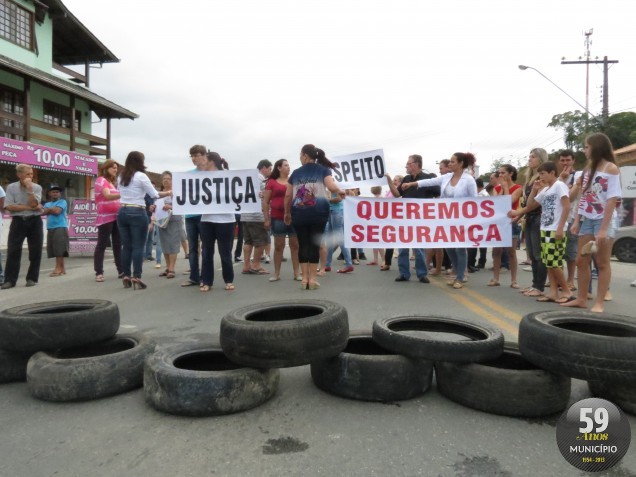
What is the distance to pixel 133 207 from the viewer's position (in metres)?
6.90

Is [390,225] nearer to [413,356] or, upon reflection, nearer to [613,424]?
[413,356]

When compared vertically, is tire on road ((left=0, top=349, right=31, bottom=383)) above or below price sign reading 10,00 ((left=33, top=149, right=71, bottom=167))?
below

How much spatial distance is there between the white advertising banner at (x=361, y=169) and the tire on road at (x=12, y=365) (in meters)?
5.63

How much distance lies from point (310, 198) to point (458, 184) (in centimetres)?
249

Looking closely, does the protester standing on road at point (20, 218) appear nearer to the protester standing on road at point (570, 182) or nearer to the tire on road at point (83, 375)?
the tire on road at point (83, 375)

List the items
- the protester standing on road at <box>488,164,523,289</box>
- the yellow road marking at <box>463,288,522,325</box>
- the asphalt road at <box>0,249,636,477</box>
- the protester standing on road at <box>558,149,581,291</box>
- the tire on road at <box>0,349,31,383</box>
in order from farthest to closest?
the protester standing on road at <box>488,164,523,289</box>, the protester standing on road at <box>558,149,581,291</box>, the yellow road marking at <box>463,288,522,325</box>, the tire on road at <box>0,349,31,383</box>, the asphalt road at <box>0,249,636,477</box>

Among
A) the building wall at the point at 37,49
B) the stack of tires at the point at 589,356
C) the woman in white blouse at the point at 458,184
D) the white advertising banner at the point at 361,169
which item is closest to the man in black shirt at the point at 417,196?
the woman in white blouse at the point at 458,184

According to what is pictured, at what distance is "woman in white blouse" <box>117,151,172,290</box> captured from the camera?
6887 mm

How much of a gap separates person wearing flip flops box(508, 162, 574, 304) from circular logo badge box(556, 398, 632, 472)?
3.66m

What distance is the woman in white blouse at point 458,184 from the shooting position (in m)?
7.17

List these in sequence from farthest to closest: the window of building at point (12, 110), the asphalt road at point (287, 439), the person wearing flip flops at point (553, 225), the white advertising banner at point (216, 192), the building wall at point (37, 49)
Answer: the building wall at point (37, 49), the window of building at point (12, 110), the white advertising banner at point (216, 192), the person wearing flip flops at point (553, 225), the asphalt road at point (287, 439)

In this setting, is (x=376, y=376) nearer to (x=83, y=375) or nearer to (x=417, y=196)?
(x=83, y=375)

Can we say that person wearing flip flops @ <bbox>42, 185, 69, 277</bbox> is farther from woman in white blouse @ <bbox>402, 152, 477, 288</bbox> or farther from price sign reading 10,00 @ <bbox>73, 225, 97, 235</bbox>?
woman in white blouse @ <bbox>402, 152, 477, 288</bbox>

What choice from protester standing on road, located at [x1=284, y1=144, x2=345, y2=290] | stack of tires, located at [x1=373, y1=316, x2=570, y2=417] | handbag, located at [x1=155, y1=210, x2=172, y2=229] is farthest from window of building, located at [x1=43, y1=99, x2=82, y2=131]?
stack of tires, located at [x1=373, y1=316, x2=570, y2=417]
